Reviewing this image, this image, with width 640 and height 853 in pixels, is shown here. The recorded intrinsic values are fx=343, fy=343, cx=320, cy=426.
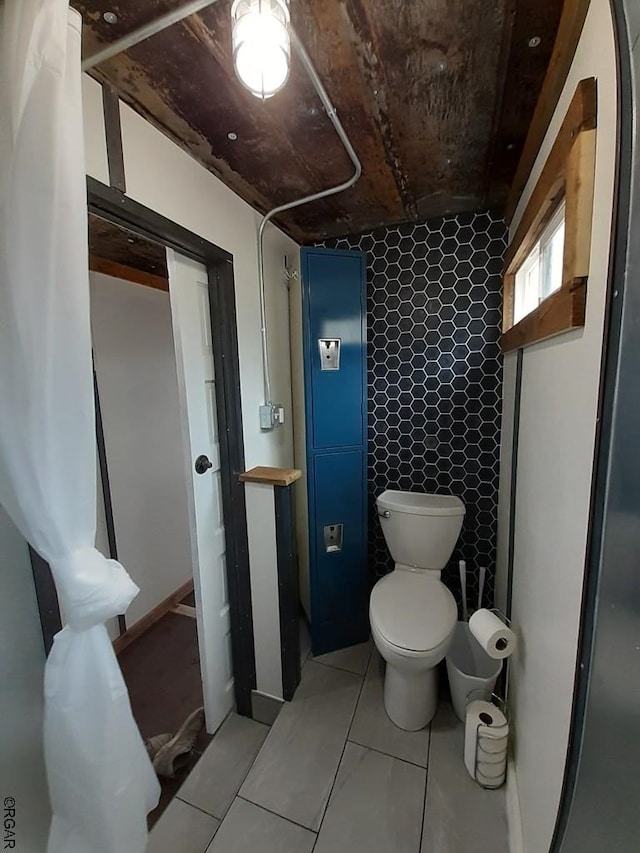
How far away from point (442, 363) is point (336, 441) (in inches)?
28.3

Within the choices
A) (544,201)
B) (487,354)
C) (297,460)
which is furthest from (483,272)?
(297,460)

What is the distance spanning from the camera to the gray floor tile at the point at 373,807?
42.3 inches

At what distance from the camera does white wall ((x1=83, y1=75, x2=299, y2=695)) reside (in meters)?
0.97

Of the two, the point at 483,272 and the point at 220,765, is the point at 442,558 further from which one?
the point at 483,272

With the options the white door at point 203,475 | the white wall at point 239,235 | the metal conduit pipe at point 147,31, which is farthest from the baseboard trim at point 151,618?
the metal conduit pipe at point 147,31

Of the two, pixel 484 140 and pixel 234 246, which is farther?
pixel 234 246

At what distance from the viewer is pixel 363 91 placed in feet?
3.19

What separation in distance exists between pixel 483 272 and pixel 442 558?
146 cm

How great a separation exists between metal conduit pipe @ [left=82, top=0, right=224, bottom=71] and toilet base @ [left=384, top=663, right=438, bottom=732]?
204 centimetres

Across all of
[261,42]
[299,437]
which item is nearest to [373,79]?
[261,42]

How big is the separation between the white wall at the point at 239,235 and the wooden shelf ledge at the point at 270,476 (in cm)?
9

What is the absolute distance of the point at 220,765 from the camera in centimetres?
133

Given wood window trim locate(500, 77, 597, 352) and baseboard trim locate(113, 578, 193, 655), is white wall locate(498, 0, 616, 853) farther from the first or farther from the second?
baseboard trim locate(113, 578, 193, 655)

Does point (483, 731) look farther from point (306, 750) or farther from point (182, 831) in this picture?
point (182, 831)
